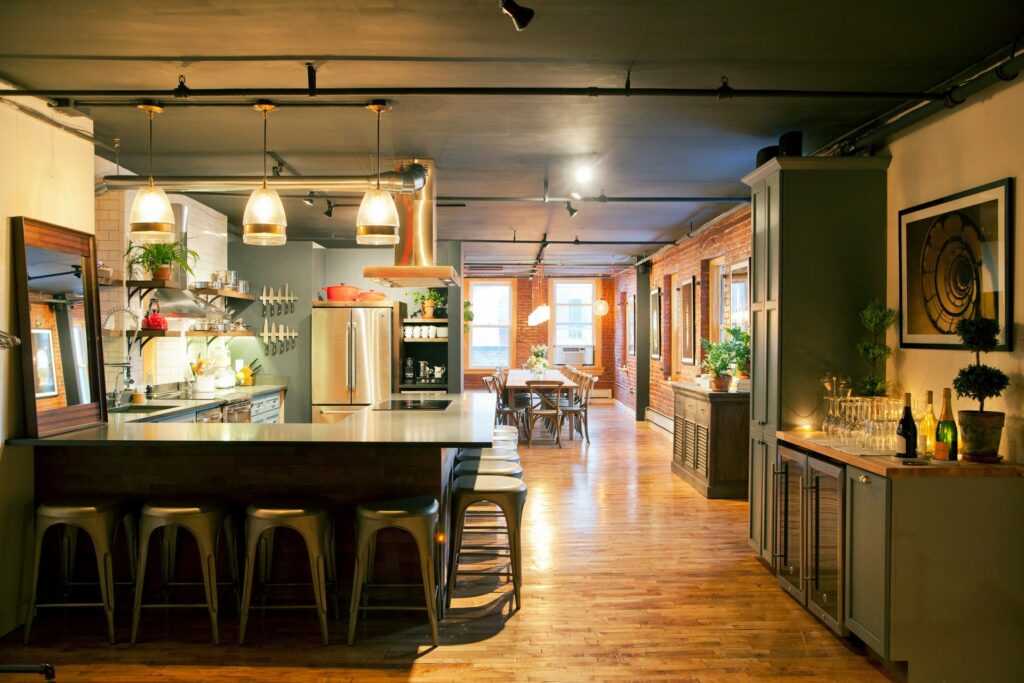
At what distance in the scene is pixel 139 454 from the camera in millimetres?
3707

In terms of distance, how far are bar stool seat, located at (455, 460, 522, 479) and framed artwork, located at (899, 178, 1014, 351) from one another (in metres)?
2.44

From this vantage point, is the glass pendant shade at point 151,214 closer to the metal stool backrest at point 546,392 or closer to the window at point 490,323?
the metal stool backrest at point 546,392

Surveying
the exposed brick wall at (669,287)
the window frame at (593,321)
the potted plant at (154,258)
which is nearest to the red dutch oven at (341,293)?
the potted plant at (154,258)

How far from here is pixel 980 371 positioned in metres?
3.04

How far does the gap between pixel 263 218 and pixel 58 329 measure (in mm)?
1365

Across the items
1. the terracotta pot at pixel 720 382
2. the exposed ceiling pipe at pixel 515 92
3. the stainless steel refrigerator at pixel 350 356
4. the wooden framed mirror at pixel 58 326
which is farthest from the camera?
the stainless steel refrigerator at pixel 350 356

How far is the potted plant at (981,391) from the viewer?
303cm

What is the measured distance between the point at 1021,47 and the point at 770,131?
1648mm

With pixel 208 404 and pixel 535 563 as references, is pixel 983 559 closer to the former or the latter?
pixel 535 563

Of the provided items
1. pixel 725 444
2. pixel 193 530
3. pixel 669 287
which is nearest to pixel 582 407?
pixel 669 287

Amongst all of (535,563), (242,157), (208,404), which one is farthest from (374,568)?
(242,157)

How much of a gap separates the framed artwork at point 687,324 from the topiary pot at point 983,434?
625 cm

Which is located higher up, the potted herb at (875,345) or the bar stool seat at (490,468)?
the potted herb at (875,345)

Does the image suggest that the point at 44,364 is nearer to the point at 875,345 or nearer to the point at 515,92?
the point at 515,92
